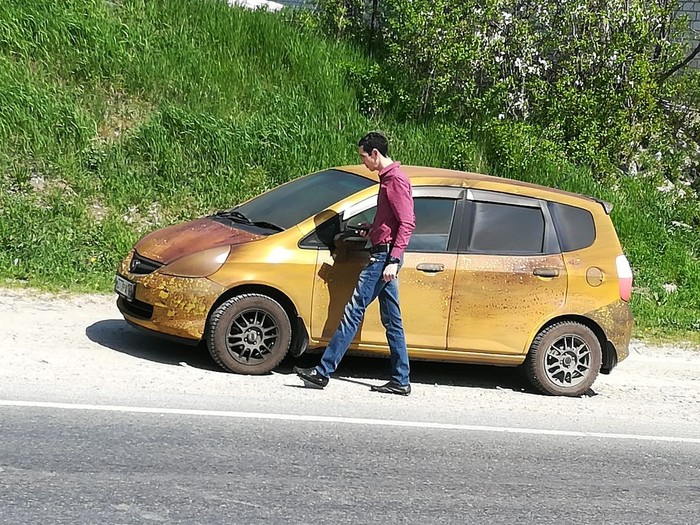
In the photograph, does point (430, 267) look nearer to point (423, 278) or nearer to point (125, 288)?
point (423, 278)

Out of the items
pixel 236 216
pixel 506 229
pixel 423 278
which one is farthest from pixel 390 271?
pixel 236 216

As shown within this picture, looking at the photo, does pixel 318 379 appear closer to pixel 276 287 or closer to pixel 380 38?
pixel 276 287

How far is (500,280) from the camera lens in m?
7.59

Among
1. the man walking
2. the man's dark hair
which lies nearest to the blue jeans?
the man walking

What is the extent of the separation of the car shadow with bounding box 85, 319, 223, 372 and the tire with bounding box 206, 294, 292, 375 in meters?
0.25

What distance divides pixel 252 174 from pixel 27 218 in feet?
10.4

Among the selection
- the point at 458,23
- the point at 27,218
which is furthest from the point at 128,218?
the point at 458,23

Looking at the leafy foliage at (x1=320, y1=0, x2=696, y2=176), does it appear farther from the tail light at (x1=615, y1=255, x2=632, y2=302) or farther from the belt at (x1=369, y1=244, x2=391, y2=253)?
the belt at (x1=369, y1=244, x2=391, y2=253)

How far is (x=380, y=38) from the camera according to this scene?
16.3 metres

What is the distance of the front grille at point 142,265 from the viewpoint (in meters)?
7.30

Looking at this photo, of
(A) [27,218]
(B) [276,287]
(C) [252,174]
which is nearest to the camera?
(B) [276,287]

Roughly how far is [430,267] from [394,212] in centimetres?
70

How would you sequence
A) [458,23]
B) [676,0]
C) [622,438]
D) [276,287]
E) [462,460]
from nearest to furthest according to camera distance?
[462,460], [622,438], [276,287], [458,23], [676,0]

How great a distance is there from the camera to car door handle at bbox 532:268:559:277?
25.2 ft
